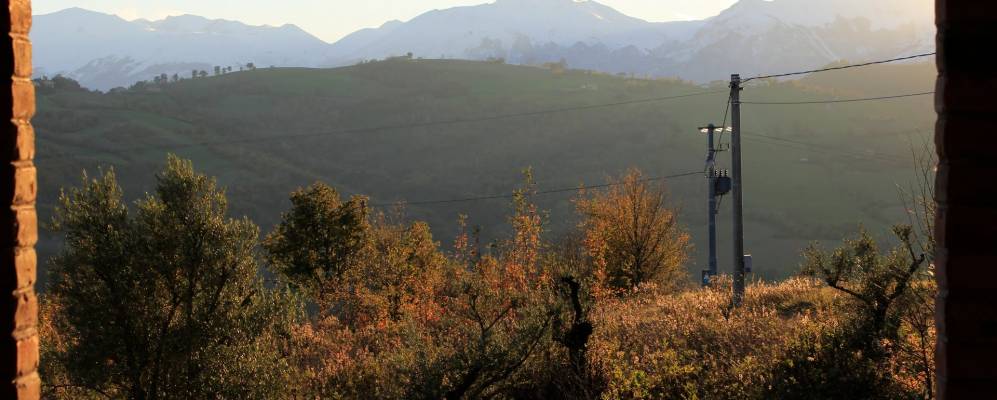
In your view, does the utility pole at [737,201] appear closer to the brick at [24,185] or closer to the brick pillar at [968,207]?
the brick pillar at [968,207]

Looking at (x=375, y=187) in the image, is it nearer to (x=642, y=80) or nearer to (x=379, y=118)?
(x=379, y=118)

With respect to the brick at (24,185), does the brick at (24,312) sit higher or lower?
lower

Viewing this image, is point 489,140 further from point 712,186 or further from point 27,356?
point 27,356

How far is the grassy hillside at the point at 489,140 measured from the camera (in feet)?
317

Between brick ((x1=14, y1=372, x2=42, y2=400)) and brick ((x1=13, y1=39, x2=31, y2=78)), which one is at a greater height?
brick ((x1=13, y1=39, x2=31, y2=78))

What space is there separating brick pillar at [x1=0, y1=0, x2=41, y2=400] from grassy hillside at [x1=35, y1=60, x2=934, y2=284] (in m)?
84.0

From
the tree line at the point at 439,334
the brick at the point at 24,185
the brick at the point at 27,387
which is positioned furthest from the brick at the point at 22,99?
the tree line at the point at 439,334

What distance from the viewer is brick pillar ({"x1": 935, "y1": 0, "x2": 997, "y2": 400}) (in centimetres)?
230

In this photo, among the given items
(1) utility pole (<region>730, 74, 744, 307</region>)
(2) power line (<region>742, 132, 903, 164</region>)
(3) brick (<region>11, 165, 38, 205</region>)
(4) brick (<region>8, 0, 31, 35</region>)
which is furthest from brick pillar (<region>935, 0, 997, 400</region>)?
(2) power line (<region>742, 132, 903, 164</region>)

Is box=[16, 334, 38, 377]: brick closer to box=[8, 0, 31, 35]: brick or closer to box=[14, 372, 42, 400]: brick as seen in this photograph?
box=[14, 372, 42, 400]: brick

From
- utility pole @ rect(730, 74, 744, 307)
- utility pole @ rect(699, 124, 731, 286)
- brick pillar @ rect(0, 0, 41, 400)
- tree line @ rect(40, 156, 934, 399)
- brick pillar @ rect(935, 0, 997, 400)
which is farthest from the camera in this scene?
utility pole @ rect(699, 124, 731, 286)

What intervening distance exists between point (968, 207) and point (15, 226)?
11.0ft

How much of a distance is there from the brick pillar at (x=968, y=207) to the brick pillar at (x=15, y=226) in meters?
3.28

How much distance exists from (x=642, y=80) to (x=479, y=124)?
42273 millimetres
